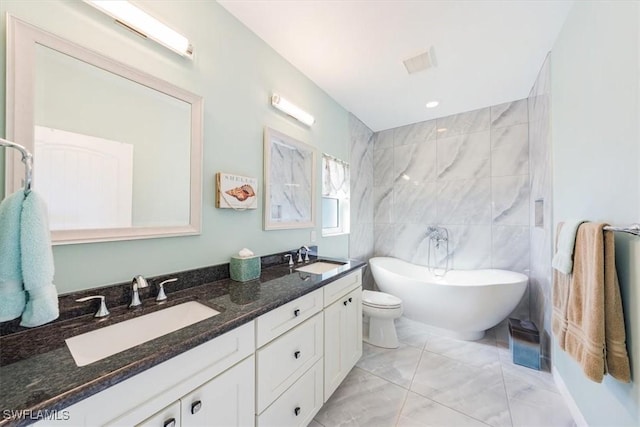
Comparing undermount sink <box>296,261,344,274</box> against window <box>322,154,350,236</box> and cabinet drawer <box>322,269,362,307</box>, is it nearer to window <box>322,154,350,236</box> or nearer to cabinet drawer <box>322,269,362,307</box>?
cabinet drawer <box>322,269,362,307</box>

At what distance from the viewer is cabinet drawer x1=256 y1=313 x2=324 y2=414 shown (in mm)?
1062

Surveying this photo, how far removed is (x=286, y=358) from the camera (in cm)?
119

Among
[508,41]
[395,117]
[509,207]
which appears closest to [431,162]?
[395,117]

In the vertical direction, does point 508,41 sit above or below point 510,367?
above

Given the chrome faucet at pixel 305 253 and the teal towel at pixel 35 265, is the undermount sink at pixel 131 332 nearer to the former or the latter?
the teal towel at pixel 35 265

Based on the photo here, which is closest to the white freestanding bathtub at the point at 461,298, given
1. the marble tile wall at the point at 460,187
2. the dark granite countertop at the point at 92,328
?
the marble tile wall at the point at 460,187

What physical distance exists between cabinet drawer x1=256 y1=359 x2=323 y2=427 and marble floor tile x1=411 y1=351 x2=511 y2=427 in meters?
0.84

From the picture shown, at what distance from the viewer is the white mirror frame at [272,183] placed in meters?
1.76

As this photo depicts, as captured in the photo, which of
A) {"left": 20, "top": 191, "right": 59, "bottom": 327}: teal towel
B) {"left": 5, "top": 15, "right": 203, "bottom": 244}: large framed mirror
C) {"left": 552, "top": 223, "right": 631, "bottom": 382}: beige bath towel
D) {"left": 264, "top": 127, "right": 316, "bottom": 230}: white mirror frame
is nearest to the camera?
{"left": 20, "top": 191, "right": 59, "bottom": 327}: teal towel

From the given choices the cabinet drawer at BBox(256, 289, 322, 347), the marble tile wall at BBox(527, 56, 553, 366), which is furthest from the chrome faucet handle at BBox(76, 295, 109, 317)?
the marble tile wall at BBox(527, 56, 553, 366)

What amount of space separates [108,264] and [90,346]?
1.14 ft

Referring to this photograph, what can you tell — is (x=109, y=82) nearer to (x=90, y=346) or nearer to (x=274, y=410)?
(x=90, y=346)

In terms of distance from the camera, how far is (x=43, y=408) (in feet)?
1.59

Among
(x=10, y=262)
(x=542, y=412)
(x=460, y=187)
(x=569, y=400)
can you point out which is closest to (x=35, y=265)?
(x=10, y=262)
